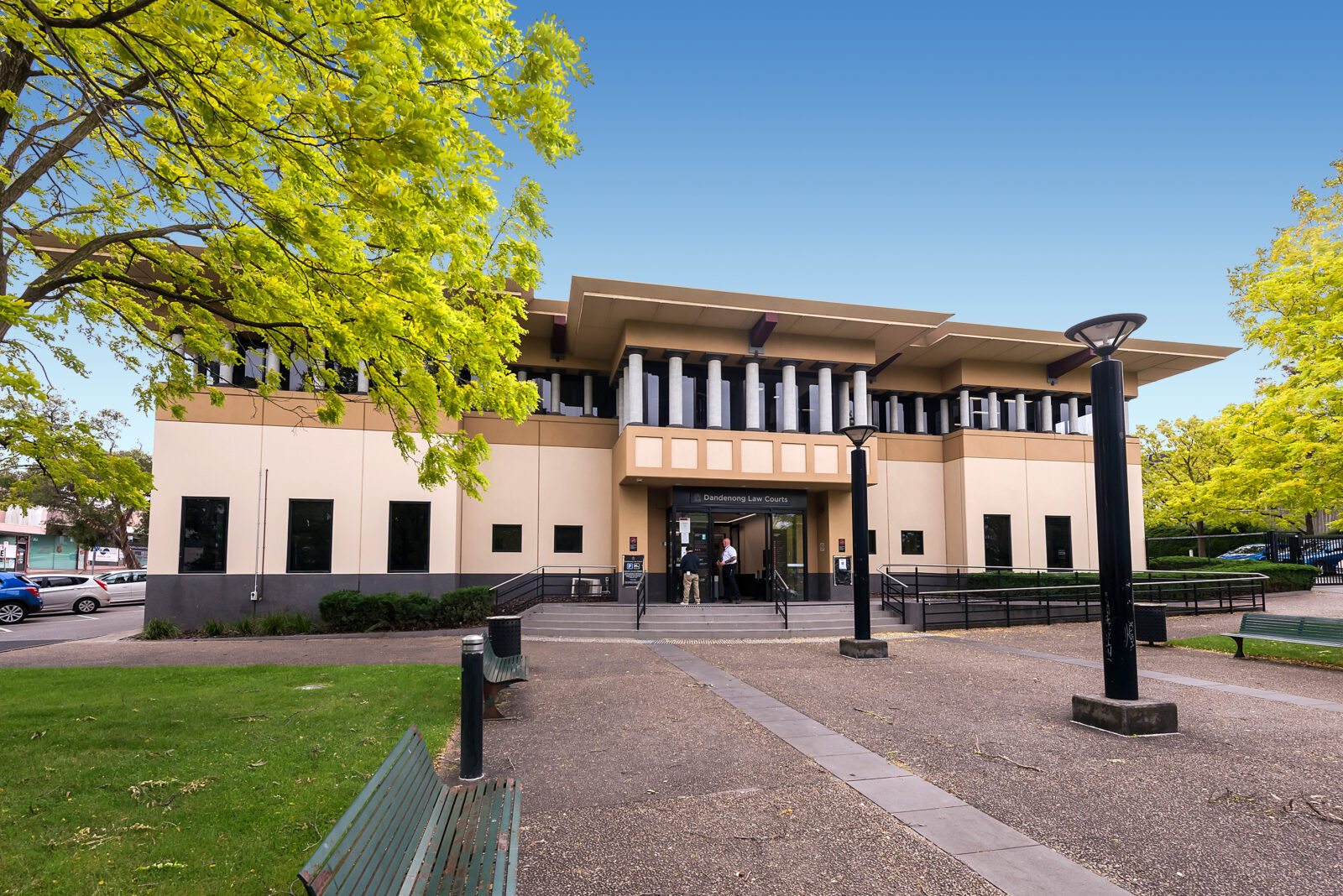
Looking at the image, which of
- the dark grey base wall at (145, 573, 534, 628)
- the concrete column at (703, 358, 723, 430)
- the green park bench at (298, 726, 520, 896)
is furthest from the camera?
→ the concrete column at (703, 358, 723, 430)

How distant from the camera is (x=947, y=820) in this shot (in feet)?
15.9

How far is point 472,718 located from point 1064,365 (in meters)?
25.6

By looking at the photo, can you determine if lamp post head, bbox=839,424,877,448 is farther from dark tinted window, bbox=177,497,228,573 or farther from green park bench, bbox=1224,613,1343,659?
dark tinted window, bbox=177,497,228,573

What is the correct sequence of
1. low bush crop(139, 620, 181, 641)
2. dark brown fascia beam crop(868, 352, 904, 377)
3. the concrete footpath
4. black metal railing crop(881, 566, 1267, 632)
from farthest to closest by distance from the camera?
dark brown fascia beam crop(868, 352, 904, 377) < black metal railing crop(881, 566, 1267, 632) < low bush crop(139, 620, 181, 641) < the concrete footpath

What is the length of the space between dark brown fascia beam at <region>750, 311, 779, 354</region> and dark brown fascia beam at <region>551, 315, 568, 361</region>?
557 cm

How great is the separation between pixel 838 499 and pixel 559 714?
15.4 m

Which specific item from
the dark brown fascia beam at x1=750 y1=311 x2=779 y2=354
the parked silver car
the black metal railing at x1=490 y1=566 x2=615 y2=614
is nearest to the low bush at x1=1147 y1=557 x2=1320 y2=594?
the dark brown fascia beam at x1=750 y1=311 x2=779 y2=354

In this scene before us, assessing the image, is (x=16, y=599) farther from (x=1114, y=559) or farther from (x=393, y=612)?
(x=1114, y=559)

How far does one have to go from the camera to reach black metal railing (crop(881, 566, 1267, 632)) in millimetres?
18062

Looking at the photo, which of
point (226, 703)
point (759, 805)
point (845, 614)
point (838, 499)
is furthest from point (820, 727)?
point (838, 499)

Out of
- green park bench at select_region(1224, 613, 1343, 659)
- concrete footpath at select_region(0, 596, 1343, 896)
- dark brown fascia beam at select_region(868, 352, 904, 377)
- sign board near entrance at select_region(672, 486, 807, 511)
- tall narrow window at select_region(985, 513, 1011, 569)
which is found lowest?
concrete footpath at select_region(0, 596, 1343, 896)

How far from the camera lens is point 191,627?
18328mm

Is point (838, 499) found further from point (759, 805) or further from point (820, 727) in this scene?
point (759, 805)

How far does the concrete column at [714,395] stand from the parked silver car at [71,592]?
25.1 meters
